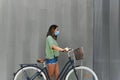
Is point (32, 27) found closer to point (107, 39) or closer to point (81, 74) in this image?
point (81, 74)

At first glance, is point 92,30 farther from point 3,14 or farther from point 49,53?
point 3,14

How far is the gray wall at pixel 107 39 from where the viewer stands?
10.3m

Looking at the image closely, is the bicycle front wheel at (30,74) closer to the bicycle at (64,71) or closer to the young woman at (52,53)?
the bicycle at (64,71)

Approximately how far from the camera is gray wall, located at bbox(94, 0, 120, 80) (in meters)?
10.3

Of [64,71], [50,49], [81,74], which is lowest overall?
[81,74]

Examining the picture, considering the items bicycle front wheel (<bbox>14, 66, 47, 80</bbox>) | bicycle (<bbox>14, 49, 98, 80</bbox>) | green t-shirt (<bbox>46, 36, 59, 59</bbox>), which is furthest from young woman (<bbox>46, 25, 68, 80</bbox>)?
bicycle front wheel (<bbox>14, 66, 47, 80</bbox>)

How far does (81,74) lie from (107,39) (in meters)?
1.36

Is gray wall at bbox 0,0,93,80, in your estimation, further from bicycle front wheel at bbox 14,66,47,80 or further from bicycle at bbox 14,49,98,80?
bicycle at bbox 14,49,98,80

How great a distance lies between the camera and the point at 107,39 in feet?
33.9

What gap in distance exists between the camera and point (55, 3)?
33.7ft

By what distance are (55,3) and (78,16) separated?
80 centimetres

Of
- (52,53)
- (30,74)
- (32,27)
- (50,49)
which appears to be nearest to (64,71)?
(52,53)

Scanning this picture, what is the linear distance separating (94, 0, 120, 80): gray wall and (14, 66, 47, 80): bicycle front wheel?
188 cm

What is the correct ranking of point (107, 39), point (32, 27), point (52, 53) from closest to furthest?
point (52, 53) → point (32, 27) → point (107, 39)
